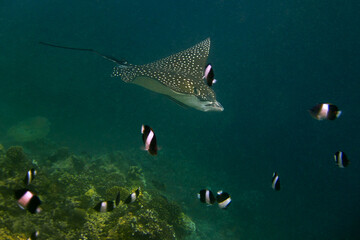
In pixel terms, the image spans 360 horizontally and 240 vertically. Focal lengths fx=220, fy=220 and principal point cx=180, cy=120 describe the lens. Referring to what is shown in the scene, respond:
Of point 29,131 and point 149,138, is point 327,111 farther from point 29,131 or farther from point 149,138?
point 29,131

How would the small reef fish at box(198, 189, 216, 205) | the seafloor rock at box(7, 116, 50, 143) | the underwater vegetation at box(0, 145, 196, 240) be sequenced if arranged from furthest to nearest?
the seafloor rock at box(7, 116, 50, 143), the small reef fish at box(198, 189, 216, 205), the underwater vegetation at box(0, 145, 196, 240)

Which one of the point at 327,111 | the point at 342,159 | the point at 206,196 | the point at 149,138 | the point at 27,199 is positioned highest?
the point at 327,111

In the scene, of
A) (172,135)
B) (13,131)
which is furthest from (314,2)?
(13,131)

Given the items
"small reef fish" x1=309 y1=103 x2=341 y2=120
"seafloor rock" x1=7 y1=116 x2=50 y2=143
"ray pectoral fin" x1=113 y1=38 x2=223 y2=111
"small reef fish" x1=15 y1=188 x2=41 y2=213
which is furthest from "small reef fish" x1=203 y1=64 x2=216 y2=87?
"seafloor rock" x1=7 y1=116 x2=50 y2=143

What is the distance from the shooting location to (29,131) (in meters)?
16.5

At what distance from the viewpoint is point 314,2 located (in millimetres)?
38000

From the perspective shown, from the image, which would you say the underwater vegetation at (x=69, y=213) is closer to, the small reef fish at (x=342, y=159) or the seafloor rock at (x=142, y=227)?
the seafloor rock at (x=142, y=227)

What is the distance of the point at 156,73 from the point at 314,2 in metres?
44.5

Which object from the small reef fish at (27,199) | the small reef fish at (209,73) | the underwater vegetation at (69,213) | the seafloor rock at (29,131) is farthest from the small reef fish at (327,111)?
the seafloor rock at (29,131)

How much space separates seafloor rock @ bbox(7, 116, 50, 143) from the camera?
51.4 feet

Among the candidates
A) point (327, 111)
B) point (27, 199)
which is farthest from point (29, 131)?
point (327, 111)

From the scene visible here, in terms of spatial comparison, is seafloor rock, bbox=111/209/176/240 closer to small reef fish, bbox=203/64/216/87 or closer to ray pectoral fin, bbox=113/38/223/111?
ray pectoral fin, bbox=113/38/223/111


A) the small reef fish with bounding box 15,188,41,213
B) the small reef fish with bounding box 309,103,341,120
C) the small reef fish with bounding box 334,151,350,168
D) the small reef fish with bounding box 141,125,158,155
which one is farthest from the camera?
the small reef fish with bounding box 334,151,350,168

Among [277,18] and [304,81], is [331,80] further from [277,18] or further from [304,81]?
[277,18]
